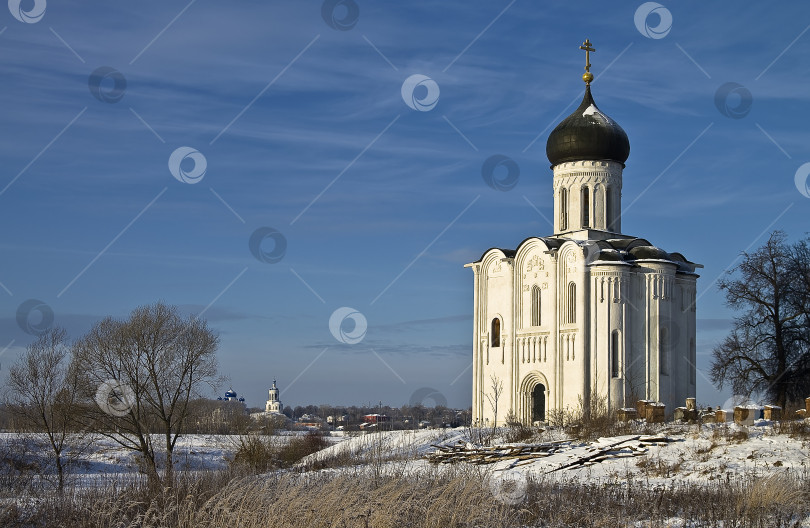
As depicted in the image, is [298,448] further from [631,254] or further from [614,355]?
[631,254]

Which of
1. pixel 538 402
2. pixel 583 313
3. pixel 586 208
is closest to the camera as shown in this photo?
pixel 583 313

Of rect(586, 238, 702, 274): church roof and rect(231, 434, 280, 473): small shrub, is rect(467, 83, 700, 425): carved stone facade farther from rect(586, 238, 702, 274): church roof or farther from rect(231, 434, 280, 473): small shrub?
rect(231, 434, 280, 473): small shrub

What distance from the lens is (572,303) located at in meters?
34.7

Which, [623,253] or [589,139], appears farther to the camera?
[589,139]

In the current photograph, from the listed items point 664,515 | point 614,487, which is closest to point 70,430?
point 614,487

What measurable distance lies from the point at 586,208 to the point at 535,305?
4414 millimetres

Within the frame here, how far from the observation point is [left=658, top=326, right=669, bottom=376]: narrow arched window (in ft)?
113

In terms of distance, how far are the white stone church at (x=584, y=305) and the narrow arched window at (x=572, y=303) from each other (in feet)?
0.12

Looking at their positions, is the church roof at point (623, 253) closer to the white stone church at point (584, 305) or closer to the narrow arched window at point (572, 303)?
the white stone church at point (584, 305)

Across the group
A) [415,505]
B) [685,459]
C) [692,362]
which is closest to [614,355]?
[692,362]

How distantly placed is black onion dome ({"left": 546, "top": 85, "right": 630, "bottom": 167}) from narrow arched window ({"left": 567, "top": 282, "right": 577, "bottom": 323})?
5339 mm

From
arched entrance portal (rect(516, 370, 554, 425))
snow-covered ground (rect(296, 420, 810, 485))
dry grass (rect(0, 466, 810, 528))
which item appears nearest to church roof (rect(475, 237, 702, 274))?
arched entrance portal (rect(516, 370, 554, 425))

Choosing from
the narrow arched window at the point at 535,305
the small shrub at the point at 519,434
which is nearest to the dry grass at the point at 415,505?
the small shrub at the point at 519,434

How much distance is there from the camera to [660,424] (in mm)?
25672
